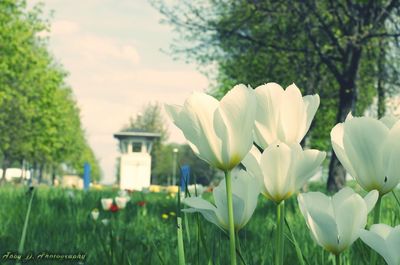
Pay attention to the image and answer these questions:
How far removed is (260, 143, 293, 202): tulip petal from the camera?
3.86 feet

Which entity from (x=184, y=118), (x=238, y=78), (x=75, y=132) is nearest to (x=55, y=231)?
(x=184, y=118)

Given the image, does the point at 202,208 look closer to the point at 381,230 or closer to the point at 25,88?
the point at 381,230

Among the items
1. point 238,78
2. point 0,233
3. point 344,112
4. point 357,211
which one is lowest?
point 0,233

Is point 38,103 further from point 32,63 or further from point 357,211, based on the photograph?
point 357,211

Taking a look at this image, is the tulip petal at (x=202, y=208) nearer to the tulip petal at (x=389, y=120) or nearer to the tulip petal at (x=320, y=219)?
the tulip petal at (x=320, y=219)

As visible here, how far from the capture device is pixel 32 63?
28.2 m

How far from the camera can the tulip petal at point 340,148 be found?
118 cm

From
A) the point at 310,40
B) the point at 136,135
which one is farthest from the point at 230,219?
the point at 136,135

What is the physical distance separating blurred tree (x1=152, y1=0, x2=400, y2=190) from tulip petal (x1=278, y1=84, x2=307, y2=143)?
43.5 feet

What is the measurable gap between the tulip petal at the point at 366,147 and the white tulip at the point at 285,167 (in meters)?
0.07

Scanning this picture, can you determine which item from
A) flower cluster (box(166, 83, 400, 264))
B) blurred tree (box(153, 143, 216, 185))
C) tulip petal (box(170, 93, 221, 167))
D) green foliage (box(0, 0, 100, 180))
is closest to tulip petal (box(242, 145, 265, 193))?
flower cluster (box(166, 83, 400, 264))

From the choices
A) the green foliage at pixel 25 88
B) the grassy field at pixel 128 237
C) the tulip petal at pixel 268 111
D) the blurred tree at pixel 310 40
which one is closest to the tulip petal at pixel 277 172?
the tulip petal at pixel 268 111

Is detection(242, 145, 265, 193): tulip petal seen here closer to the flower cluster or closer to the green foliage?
the flower cluster

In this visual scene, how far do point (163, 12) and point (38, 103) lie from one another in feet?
56.0
